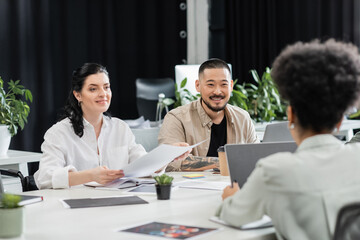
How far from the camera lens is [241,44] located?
694 cm

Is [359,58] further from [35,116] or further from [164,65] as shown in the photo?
[164,65]

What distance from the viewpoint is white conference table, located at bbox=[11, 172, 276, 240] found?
4.58ft

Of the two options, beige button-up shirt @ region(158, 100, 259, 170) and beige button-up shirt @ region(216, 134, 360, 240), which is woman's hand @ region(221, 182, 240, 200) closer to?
beige button-up shirt @ region(216, 134, 360, 240)

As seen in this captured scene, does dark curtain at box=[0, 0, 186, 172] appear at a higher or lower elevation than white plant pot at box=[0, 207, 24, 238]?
higher

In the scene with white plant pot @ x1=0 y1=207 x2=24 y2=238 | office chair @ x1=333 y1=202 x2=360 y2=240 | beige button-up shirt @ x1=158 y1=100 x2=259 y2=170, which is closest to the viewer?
office chair @ x1=333 y1=202 x2=360 y2=240

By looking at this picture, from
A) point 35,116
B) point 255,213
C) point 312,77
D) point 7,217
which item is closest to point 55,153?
point 7,217

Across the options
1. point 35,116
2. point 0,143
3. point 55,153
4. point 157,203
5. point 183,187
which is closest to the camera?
point 157,203

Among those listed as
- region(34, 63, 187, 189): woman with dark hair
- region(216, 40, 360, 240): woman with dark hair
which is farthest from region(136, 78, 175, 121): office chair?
region(216, 40, 360, 240): woman with dark hair

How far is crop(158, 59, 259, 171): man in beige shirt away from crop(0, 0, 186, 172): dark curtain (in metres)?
3.45

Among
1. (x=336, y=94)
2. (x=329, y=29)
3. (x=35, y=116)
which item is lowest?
(x=35, y=116)

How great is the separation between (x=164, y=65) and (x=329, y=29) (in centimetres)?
228

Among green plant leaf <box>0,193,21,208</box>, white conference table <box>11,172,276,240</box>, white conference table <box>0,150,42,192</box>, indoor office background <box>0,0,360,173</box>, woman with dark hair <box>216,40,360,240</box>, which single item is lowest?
white conference table <box>0,150,42,192</box>

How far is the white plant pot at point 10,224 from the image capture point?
1.39 meters

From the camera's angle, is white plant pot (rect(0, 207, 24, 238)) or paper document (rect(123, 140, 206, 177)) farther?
paper document (rect(123, 140, 206, 177))
